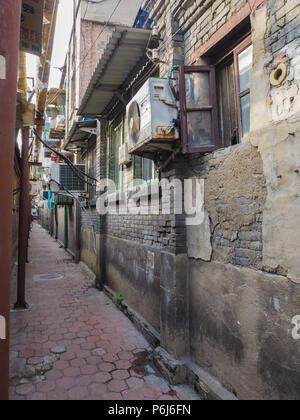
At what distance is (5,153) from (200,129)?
2.21 meters

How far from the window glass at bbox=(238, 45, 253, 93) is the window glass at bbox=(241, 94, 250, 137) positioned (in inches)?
4.5

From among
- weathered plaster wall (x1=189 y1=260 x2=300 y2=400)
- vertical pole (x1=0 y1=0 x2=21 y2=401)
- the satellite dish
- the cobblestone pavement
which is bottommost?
the cobblestone pavement

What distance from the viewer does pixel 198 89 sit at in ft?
10.9

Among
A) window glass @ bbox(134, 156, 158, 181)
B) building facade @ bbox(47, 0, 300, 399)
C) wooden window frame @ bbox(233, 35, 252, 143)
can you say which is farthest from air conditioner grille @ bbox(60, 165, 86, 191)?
wooden window frame @ bbox(233, 35, 252, 143)

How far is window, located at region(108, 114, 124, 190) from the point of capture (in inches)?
273

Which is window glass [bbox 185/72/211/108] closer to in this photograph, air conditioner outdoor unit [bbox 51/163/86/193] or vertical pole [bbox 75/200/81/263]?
air conditioner outdoor unit [bbox 51/163/86/193]

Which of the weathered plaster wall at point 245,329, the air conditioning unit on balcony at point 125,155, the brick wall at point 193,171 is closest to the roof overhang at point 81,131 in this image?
the air conditioning unit on balcony at point 125,155

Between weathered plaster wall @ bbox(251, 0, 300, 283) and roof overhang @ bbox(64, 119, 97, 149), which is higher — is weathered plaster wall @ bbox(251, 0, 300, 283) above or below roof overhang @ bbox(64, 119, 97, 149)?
below

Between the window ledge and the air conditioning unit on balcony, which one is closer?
the window ledge

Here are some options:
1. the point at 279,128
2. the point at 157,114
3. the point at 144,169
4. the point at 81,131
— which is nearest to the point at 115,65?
the point at 144,169

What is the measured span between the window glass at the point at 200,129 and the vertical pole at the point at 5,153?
Result: 2.00 metres

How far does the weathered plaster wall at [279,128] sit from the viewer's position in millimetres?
2145

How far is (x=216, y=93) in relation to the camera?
3402mm
